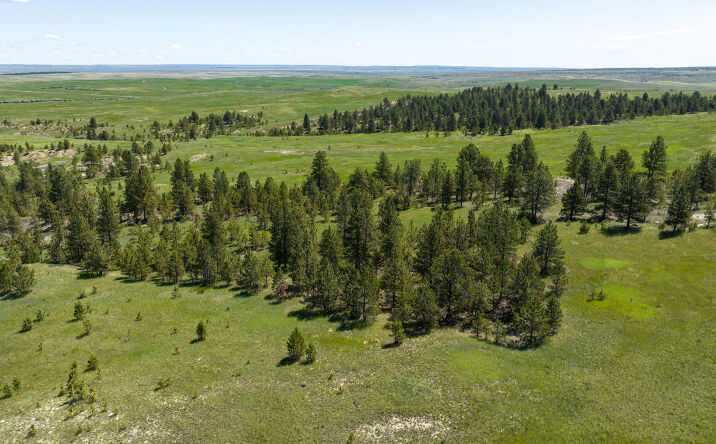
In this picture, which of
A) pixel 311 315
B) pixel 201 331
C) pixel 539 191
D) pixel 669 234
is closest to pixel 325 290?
pixel 311 315

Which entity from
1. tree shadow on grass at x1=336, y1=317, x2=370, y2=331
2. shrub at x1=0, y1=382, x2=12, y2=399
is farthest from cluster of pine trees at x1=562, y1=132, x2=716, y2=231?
shrub at x1=0, y1=382, x2=12, y2=399

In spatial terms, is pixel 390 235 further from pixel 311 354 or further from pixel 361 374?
pixel 361 374

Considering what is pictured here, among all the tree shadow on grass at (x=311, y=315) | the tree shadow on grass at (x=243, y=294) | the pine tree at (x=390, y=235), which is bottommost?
the tree shadow on grass at (x=243, y=294)

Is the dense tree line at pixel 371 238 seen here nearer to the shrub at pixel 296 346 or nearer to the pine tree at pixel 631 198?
Answer: the pine tree at pixel 631 198

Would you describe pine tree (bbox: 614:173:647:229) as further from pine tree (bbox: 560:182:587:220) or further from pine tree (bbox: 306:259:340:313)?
pine tree (bbox: 306:259:340:313)

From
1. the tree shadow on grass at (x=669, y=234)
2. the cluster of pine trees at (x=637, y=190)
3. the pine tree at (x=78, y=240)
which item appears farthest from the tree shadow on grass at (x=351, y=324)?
the tree shadow on grass at (x=669, y=234)
